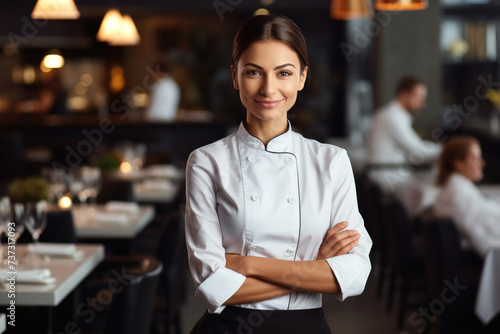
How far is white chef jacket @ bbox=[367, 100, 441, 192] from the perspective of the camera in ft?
20.9

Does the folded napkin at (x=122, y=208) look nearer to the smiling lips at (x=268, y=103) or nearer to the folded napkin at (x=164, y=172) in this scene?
the folded napkin at (x=164, y=172)

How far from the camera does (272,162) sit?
5.22 ft

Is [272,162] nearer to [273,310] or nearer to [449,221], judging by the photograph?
[273,310]

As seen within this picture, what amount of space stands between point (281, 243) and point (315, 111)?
37.0 feet

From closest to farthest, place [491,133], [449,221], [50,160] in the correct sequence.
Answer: [449,221]
[491,133]
[50,160]

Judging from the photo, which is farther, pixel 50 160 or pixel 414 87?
pixel 50 160

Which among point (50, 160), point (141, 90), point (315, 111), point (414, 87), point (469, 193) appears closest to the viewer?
point (469, 193)

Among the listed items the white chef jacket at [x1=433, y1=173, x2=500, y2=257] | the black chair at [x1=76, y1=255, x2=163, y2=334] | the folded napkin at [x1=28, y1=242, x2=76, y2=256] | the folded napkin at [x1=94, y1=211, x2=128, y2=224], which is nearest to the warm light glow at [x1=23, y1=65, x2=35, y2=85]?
the folded napkin at [x1=94, y1=211, x2=128, y2=224]

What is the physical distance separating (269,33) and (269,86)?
0.12 meters

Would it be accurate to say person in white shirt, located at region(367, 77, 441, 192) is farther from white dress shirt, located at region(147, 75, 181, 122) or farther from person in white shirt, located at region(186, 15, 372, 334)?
person in white shirt, located at region(186, 15, 372, 334)

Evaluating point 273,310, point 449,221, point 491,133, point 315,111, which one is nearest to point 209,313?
point 273,310

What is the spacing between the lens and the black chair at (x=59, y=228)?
366 cm

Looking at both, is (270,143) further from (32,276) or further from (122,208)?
(122,208)

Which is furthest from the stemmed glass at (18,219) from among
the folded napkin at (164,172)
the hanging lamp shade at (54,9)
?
the folded napkin at (164,172)
